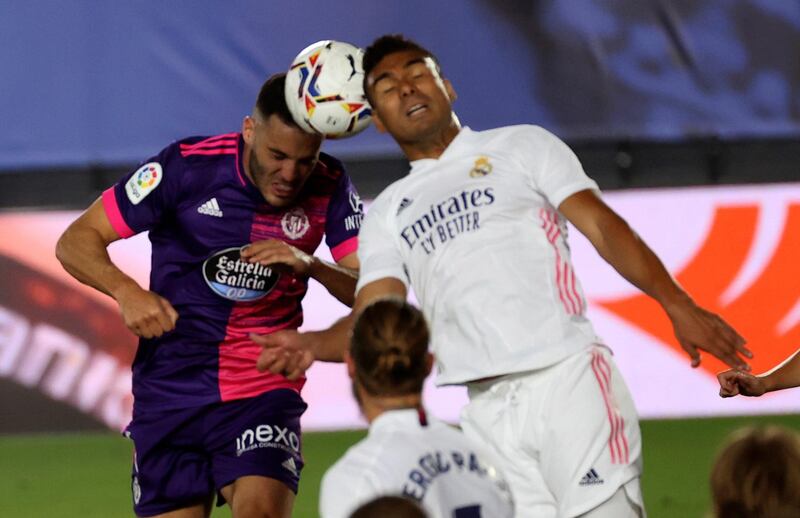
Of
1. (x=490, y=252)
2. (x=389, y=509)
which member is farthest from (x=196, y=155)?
(x=389, y=509)

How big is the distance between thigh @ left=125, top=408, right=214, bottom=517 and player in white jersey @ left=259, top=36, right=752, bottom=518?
919 mm

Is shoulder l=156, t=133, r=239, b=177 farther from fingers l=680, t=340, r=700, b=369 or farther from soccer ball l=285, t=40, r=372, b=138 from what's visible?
fingers l=680, t=340, r=700, b=369

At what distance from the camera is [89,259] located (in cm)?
549

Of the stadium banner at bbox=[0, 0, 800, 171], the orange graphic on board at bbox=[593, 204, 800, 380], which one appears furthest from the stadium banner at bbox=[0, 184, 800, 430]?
the stadium banner at bbox=[0, 0, 800, 171]

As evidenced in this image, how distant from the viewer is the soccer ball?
208 inches

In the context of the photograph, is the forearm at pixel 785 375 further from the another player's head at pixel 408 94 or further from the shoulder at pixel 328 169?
the shoulder at pixel 328 169

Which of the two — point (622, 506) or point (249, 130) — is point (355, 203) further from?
point (622, 506)

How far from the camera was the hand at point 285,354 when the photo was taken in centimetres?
477

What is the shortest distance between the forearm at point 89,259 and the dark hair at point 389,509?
8.18ft

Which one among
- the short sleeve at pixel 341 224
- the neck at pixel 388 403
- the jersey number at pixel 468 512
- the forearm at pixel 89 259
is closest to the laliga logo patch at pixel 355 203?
the short sleeve at pixel 341 224

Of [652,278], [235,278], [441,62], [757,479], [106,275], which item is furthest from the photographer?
[441,62]

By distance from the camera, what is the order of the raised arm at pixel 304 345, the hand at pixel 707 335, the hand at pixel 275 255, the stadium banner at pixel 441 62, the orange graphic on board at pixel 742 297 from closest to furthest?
1. the hand at pixel 707 335
2. the raised arm at pixel 304 345
3. the hand at pixel 275 255
4. the orange graphic on board at pixel 742 297
5. the stadium banner at pixel 441 62

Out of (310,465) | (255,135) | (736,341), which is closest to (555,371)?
(736,341)

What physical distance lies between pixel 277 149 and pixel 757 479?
2.76 m
